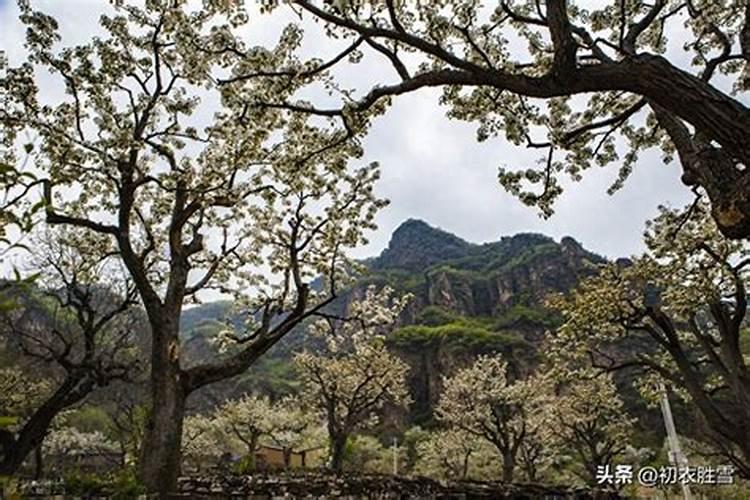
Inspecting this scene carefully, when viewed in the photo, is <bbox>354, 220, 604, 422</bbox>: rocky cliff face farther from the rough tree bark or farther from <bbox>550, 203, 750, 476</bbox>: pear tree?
the rough tree bark

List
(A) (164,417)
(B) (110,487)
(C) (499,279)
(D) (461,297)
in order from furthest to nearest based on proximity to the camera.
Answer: (C) (499,279) → (D) (461,297) → (B) (110,487) → (A) (164,417)

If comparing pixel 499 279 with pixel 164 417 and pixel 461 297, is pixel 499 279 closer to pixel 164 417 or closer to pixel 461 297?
pixel 461 297

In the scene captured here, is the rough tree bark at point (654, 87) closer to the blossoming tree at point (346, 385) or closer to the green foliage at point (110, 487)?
the green foliage at point (110, 487)

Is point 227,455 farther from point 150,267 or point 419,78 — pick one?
point 419,78

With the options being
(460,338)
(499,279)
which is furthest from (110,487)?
(499,279)

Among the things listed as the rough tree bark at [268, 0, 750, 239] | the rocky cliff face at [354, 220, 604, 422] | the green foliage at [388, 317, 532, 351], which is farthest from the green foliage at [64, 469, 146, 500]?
the green foliage at [388, 317, 532, 351]

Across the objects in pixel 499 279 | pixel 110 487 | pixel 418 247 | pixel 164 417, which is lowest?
pixel 110 487

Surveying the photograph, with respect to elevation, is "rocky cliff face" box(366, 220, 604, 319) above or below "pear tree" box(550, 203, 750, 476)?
above

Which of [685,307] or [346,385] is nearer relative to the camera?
[685,307]

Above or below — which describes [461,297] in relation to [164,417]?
above

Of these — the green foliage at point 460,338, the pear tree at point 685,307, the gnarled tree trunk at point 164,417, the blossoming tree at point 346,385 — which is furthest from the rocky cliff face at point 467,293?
the gnarled tree trunk at point 164,417

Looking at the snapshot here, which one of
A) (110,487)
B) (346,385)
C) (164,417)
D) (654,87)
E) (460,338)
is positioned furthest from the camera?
(460,338)

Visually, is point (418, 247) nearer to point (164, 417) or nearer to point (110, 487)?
point (110, 487)

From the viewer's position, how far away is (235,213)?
12047mm
